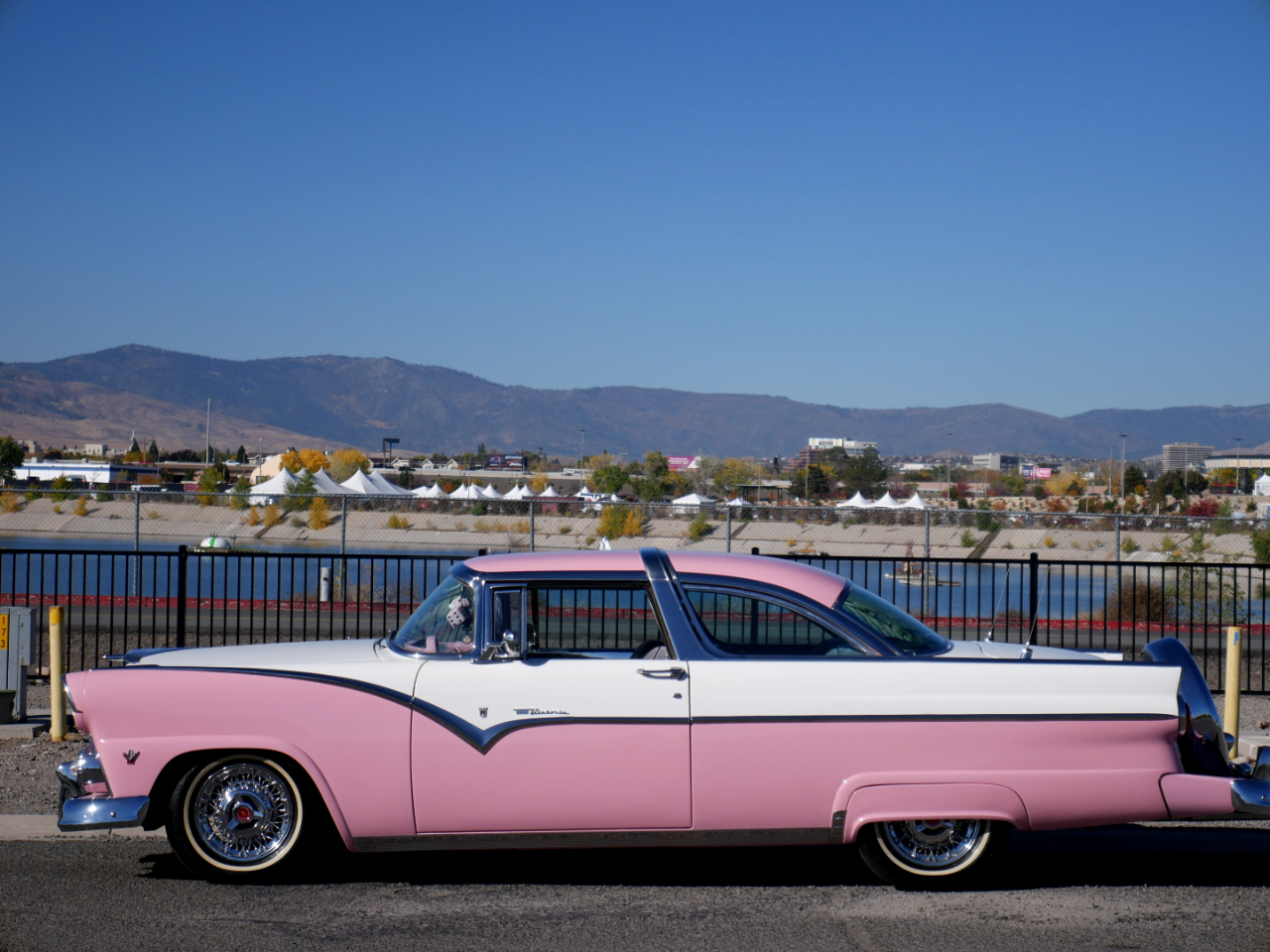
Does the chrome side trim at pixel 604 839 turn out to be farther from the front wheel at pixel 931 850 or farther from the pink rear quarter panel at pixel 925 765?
the front wheel at pixel 931 850

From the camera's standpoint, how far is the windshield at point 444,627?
533 cm

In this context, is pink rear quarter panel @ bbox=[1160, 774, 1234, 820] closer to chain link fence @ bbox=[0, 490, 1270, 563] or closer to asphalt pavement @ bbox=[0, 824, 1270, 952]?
asphalt pavement @ bbox=[0, 824, 1270, 952]

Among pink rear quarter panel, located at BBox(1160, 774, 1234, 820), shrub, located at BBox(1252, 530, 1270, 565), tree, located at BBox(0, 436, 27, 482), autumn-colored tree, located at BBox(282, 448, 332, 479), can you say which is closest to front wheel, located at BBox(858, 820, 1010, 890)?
pink rear quarter panel, located at BBox(1160, 774, 1234, 820)

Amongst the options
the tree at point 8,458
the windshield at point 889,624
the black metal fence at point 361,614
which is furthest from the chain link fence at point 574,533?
the tree at point 8,458

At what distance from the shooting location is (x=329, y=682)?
5.14 m

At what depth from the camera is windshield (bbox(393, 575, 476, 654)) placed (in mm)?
5328

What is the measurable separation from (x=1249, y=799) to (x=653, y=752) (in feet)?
8.86

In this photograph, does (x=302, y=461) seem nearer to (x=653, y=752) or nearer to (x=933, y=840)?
(x=653, y=752)

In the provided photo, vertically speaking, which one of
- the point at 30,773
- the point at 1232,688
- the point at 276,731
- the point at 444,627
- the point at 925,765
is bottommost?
the point at 30,773

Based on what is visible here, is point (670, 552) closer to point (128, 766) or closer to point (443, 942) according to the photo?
point (443, 942)

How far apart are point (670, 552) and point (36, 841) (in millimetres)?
3846

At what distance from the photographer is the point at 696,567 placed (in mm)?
5461

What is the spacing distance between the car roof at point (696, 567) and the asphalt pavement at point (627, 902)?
145cm

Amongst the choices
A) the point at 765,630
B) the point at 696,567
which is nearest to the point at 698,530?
the point at 765,630
